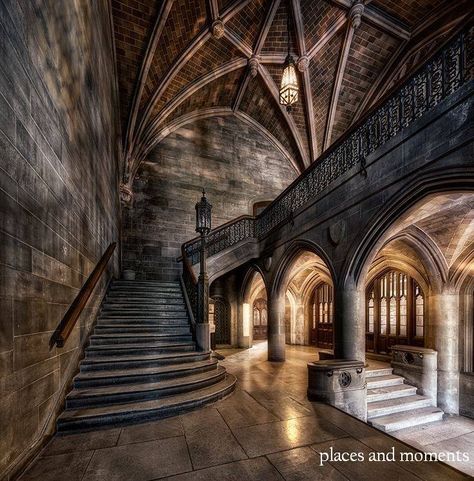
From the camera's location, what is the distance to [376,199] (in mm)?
4598

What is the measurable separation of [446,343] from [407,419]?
2.18 meters

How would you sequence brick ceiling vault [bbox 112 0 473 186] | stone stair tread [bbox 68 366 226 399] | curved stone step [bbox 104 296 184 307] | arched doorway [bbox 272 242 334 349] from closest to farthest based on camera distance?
stone stair tread [bbox 68 366 226 399] → curved stone step [bbox 104 296 184 307] → brick ceiling vault [bbox 112 0 473 186] → arched doorway [bbox 272 242 334 349]

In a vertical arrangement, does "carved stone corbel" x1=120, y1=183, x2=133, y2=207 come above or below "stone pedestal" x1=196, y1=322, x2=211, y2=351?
above

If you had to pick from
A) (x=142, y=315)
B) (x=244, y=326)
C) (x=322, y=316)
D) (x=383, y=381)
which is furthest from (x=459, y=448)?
(x=244, y=326)

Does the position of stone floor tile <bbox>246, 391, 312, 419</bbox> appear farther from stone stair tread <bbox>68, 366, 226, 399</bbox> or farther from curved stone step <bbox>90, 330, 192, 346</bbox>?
curved stone step <bbox>90, 330, 192, 346</bbox>

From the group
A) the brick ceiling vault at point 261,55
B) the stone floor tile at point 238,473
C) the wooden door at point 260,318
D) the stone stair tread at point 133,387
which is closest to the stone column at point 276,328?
the stone stair tread at point 133,387

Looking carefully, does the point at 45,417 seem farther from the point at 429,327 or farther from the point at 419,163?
the point at 429,327

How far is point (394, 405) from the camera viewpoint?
17.9ft

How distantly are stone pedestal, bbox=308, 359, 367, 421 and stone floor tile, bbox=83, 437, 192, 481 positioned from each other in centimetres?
227

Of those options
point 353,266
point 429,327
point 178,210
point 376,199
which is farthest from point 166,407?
point 178,210

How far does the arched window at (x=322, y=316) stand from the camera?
36.3 feet

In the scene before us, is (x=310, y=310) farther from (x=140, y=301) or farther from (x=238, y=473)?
(x=238, y=473)

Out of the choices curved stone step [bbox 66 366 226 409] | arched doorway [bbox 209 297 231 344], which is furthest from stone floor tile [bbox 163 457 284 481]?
arched doorway [bbox 209 297 231 344]

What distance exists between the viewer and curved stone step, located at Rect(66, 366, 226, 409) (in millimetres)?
3387
